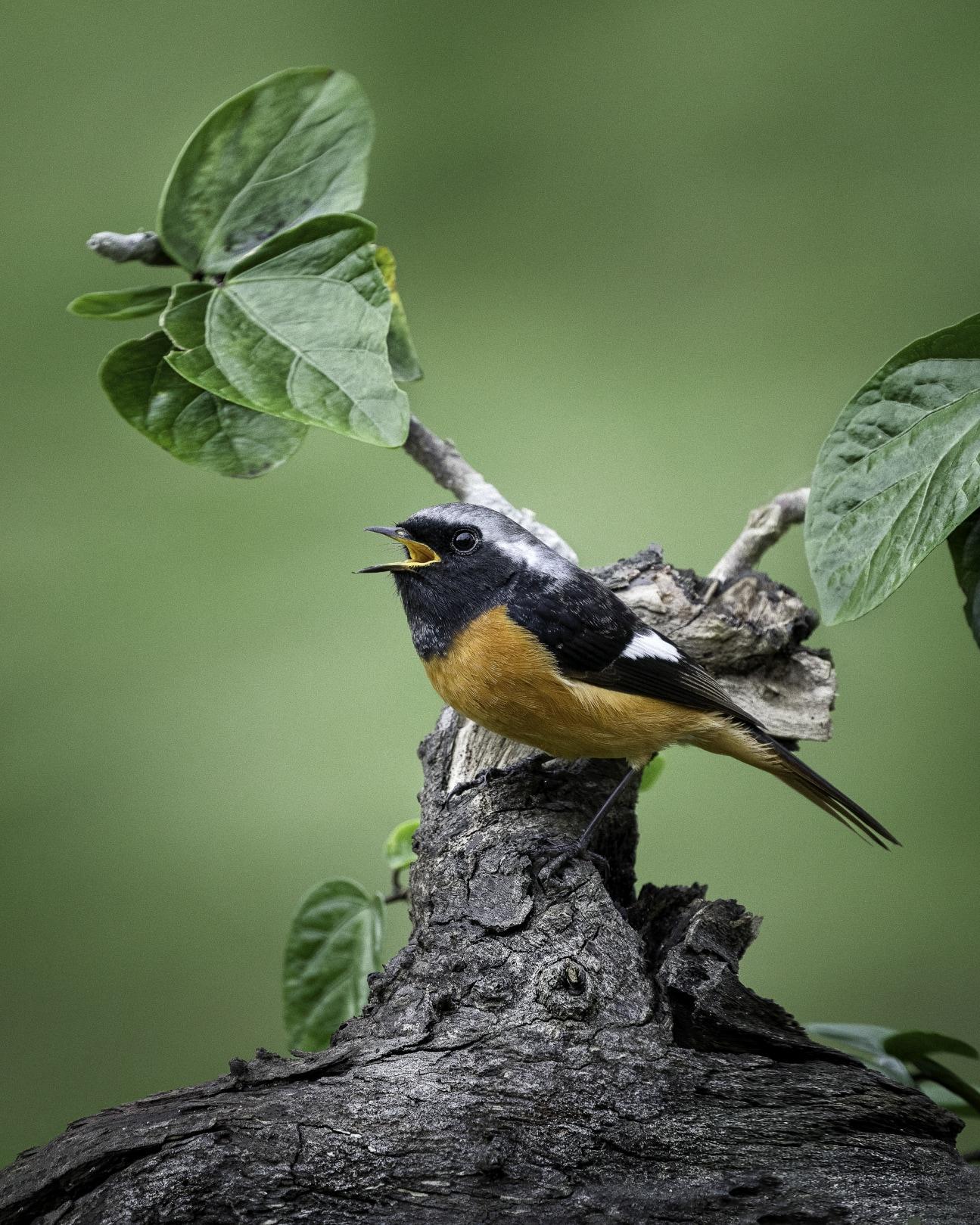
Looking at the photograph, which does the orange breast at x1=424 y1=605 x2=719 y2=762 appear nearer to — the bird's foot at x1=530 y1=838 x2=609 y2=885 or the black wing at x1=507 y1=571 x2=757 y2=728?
the black wing at x1=507 y1=571 x2=757 y2=728

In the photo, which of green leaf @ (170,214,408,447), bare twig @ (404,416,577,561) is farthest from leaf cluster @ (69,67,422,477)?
bare twig @ (404,416,577,561)

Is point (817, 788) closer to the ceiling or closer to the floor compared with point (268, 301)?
closer to the floor

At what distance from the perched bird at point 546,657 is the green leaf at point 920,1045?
283 millimetres

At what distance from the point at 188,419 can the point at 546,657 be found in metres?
0.59

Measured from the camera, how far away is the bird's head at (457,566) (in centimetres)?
141

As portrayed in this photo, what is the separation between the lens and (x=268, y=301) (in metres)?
1.35

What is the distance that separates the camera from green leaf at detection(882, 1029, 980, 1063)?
143 centimetres

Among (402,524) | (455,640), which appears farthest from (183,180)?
(455,640)

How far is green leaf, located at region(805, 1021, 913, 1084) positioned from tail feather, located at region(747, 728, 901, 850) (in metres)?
0.27

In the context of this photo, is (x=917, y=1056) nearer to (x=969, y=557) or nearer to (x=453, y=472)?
(x=969, y=557)

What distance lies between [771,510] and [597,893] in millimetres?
752

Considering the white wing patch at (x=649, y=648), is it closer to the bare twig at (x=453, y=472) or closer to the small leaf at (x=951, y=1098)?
the bare twig at (x=453, y=472)

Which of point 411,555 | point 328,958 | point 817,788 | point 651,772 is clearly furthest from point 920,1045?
point 411,555

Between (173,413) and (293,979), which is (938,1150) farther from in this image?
(173,413)
